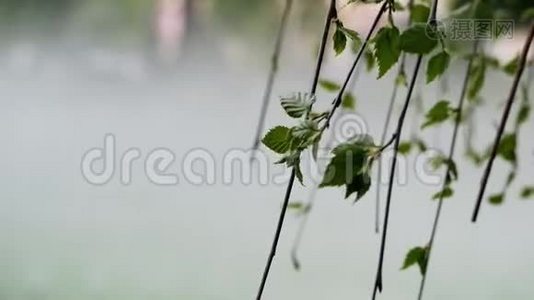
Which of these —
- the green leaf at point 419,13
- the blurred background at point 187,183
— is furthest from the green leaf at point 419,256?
the blurred background at point 187,183

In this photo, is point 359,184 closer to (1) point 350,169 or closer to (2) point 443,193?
(1) point 350,169

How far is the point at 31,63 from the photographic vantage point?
1045 millimetres

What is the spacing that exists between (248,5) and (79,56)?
232 millimetres

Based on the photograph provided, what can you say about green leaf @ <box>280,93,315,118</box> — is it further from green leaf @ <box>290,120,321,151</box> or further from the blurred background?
the blurred background

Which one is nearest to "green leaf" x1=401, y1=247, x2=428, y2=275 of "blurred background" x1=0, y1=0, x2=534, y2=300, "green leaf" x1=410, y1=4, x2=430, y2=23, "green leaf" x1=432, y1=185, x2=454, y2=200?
"green leaf" x1=432, y1=185, x2=454, y2=200

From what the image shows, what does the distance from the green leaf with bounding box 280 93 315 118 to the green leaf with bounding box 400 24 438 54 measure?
49 millimetres

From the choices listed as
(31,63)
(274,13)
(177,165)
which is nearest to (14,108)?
(31,63)

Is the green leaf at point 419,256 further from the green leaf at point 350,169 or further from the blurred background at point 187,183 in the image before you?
the blurred background at point 187,183

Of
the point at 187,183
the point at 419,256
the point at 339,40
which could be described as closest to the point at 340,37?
the point at 339,40

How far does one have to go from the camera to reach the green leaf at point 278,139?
32 cm

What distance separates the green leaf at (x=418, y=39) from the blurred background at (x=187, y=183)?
1.85 feet

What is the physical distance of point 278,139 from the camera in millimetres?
325

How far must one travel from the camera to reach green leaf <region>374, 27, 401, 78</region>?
0.36m

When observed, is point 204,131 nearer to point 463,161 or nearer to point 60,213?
point 60,213
